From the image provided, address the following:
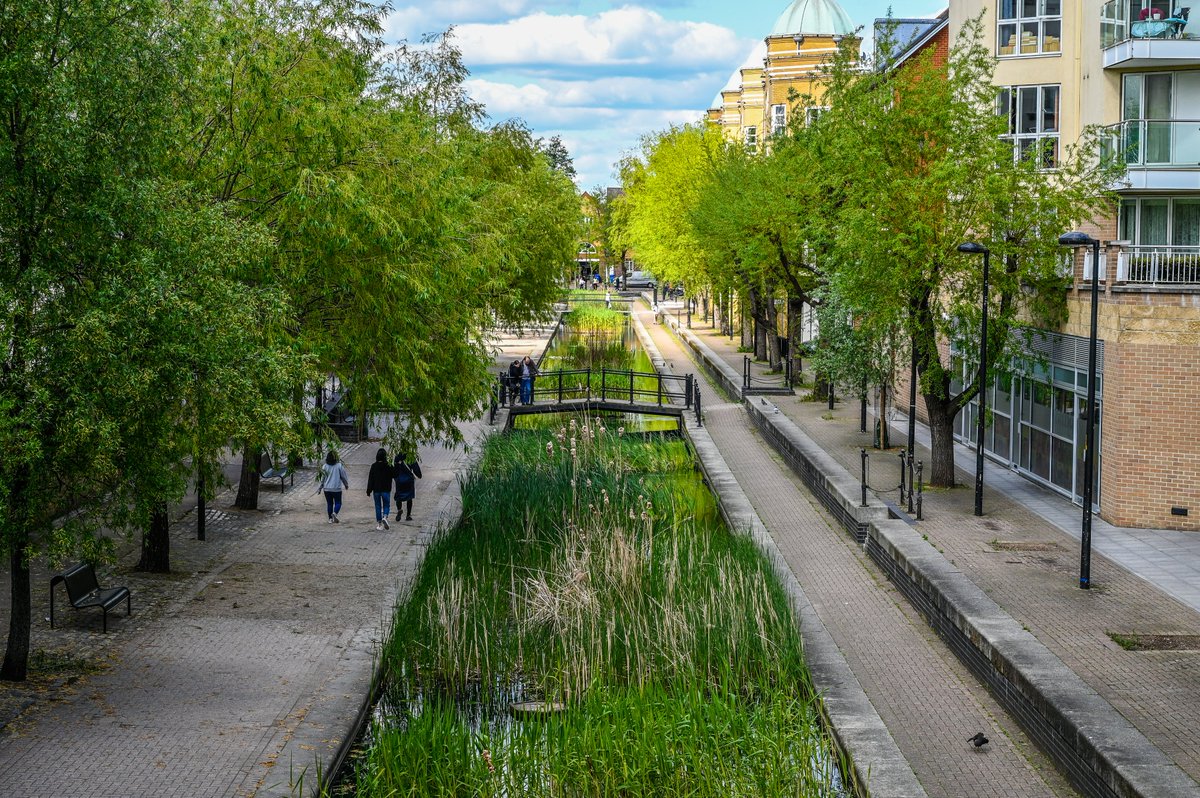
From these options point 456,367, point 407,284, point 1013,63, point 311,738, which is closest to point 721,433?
point 1013,63

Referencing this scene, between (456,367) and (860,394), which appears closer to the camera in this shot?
(456,367)

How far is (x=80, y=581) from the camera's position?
50.1ft

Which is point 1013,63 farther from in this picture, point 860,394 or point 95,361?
point 95,361

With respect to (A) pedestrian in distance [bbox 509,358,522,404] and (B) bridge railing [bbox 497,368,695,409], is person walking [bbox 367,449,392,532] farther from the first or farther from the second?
(A) pedestrian in distance [bbox 509,358,522,404]

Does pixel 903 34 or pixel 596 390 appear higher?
pixel 903 34

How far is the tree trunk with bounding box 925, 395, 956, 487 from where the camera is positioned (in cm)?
2466

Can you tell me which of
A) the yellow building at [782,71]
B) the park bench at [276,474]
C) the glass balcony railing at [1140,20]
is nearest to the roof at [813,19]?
the yellow building at [782,71]

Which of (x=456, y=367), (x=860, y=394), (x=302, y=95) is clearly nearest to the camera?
(x=302, y=95)

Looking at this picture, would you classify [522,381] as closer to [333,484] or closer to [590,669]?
[333,484]

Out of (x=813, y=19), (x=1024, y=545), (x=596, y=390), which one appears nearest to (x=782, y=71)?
(x=813, y=19)

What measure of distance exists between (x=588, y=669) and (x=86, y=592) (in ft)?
20.3

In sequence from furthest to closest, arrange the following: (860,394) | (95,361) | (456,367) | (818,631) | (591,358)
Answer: (591,358), (860,394), (456,367), (818,631), (95,361)

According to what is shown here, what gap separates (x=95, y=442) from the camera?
11938 millimetres

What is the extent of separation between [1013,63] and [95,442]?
21860 millimetres
